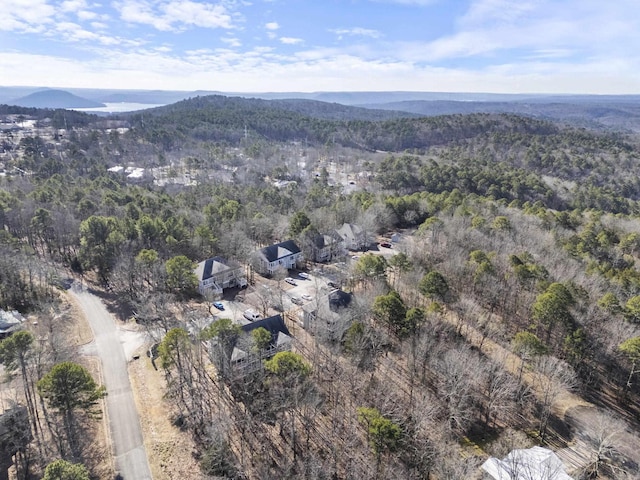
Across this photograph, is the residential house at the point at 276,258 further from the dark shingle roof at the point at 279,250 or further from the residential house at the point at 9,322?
the residential house at the point at 9,322

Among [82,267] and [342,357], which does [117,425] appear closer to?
[342,357]

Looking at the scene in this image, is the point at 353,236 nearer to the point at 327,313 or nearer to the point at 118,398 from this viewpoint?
the point at 327,313

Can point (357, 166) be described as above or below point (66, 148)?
below

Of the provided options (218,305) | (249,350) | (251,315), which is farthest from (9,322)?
(249,350)

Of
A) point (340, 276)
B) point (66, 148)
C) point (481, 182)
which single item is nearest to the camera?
point (340, 276)

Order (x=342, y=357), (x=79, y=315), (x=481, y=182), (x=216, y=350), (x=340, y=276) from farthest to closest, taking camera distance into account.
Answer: (x=481, y=182) → (x=340, y=276) → (x=79, y=315) → (x=342, y=357) → (x=216, y=350)

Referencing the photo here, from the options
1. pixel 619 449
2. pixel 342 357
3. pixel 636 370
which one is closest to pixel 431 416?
pixel 342 357

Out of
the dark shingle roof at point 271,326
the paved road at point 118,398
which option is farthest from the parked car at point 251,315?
the paved road at point 118,398

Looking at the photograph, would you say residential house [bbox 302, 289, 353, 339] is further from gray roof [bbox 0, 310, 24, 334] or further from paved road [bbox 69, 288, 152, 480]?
gray roof [bbox 0, 310, 24, 334]
